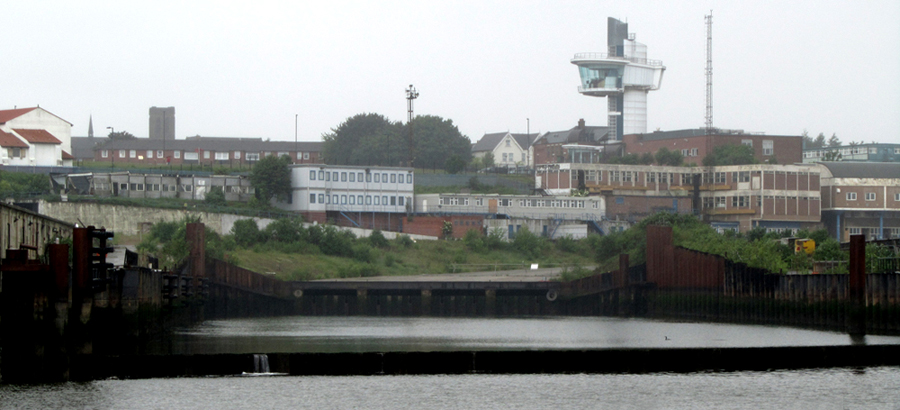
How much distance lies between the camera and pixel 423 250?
106938 millimetres

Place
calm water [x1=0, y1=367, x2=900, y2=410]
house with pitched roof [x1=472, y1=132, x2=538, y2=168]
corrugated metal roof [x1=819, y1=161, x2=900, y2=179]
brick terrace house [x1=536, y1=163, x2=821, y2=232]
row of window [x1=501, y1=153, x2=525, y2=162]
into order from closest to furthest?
calm water [x1=0, y1=367, x2=900, y2=410] → brick terrace house [x1=536, y1=163, x2=821, y2=232] → corrugated metal roof [x1=819, y1=161, x2=900, y2=179] → house with pitched roof [x1=472, y1=132, x2=538, y2=168] → row of window [x1=501, y1=153, x2=525, y2=162]

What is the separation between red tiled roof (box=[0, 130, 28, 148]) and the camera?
4473 inches

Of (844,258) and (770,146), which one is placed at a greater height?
(770,146)

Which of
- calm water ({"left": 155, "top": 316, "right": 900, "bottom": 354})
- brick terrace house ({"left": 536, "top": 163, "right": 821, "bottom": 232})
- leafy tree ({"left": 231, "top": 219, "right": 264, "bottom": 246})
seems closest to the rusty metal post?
calm water ({"left": 155, "top": 316, "right": 900, "bottom": 354})

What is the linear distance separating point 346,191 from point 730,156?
5528 centimetres

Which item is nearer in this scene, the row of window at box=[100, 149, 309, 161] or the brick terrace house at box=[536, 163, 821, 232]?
the brick terrace house at box=[536, 163, 821, 232]

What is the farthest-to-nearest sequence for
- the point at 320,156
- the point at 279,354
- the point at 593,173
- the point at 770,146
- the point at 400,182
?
the point at 320,156 → the point at 770,146 → the point at 593,173 → the point at 400,182 → the point at 279,354

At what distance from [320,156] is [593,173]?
48.8 m

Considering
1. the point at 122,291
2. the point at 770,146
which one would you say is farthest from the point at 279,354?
the point at 770,146

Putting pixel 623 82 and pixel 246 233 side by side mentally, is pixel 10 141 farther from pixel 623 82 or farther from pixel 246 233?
pixel 623 82

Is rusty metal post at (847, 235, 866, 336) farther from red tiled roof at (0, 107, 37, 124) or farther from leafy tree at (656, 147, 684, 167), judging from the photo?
leafy tree at (656, 147, 684, 167)

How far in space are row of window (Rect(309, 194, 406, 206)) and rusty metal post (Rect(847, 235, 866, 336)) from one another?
70031 millimetres

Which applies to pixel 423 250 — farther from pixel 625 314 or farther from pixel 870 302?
pixel 870 302

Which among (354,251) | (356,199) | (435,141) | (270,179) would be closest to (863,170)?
(435,141)
